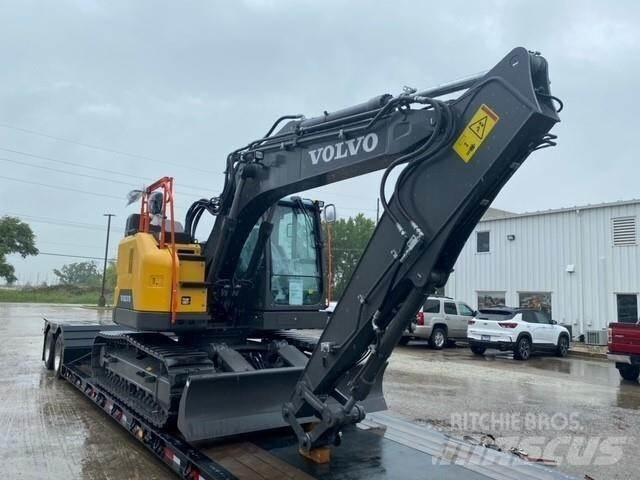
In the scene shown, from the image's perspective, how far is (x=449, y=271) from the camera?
12.9ft

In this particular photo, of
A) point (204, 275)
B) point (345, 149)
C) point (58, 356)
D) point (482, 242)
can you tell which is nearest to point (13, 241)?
point (482, 242)

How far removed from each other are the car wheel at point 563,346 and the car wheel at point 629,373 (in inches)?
186

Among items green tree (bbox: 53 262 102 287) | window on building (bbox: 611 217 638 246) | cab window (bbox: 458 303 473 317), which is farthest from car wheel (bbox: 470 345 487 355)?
green tree (bbox: 53 262 102 287)

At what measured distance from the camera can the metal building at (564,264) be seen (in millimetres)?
19703

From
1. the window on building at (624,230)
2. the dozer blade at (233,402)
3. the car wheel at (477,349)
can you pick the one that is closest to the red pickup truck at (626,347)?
the car wheel at (477,349)

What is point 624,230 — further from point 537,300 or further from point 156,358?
point 156,358

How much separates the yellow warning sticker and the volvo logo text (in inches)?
30.3

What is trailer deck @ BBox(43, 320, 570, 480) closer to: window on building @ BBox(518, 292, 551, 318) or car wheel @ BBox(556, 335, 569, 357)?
car wheel @ BBox(556, 335, 569, 357)

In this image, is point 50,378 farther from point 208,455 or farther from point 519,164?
point 519,164

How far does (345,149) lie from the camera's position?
4.53 m

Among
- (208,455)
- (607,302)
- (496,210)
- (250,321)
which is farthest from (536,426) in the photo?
(496,210)

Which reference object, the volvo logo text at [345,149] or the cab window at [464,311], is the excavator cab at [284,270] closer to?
the volvo logo text at [345,149]

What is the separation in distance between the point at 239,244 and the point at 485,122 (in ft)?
11.2

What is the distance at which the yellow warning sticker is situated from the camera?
3572 millimetres
